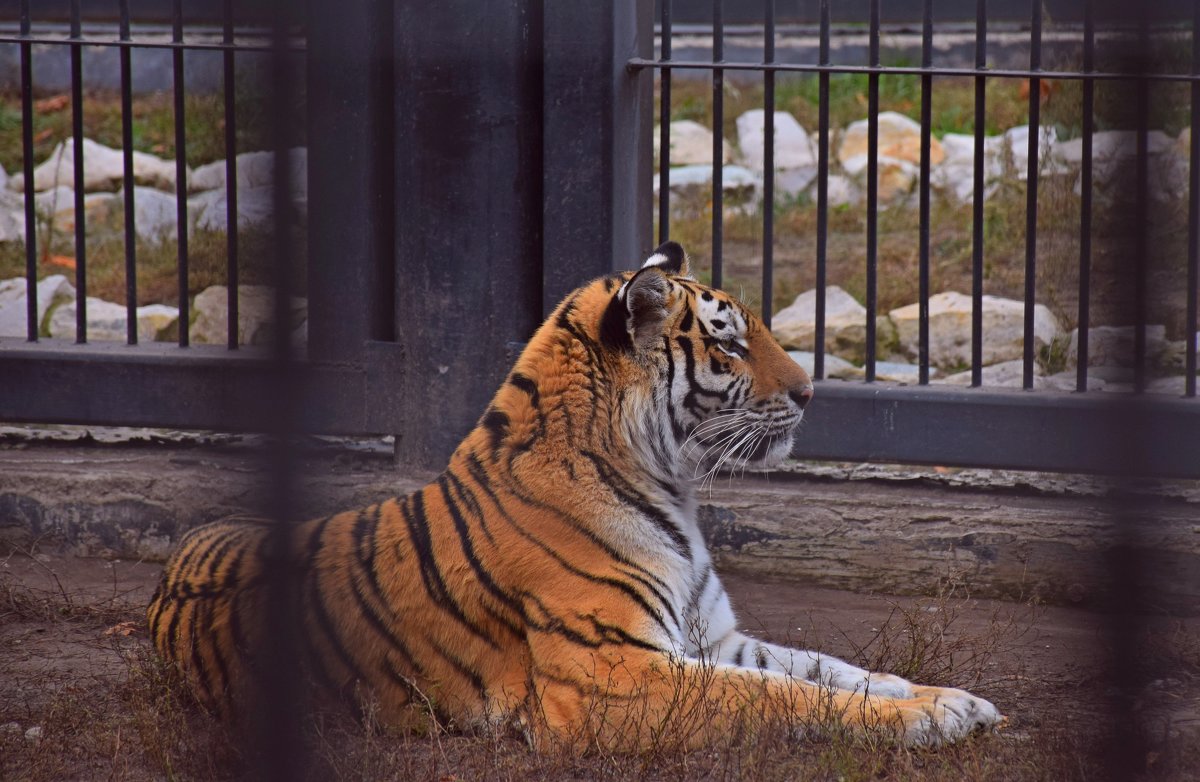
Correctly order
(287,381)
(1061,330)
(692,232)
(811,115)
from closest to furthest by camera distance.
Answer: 1. (287,381)
2. (1061,330)
3. (692,232)
4. (811,115)

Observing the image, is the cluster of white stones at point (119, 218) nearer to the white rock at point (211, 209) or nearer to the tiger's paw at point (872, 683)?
the white rock at point (211, 209)

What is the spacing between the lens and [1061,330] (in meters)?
6.98

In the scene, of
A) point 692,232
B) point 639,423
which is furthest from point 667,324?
point 692,232

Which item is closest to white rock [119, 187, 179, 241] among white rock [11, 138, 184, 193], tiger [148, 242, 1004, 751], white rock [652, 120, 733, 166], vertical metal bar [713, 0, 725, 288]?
white rock [11, 138, 184, 193]

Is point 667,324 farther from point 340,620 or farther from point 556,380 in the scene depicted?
point 340,620

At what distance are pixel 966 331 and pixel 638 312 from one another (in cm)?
397

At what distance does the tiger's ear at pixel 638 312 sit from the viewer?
3564 mm

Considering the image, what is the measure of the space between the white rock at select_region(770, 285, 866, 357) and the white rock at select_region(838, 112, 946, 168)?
280cm

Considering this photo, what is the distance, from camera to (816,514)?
491cm

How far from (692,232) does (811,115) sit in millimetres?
2932

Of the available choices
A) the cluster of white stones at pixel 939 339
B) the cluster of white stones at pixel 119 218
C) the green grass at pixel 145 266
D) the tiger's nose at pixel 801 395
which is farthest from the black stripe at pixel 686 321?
the green grass at pixel 145 266

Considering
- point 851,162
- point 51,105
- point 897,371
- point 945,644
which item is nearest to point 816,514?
point 945,644

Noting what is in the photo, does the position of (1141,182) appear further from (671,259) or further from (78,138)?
(78,138)

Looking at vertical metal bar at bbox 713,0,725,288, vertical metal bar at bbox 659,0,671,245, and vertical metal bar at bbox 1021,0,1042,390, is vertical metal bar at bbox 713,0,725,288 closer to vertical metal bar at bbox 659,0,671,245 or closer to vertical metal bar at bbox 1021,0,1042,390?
vertical metal bar at bbox 659,0,671,245
